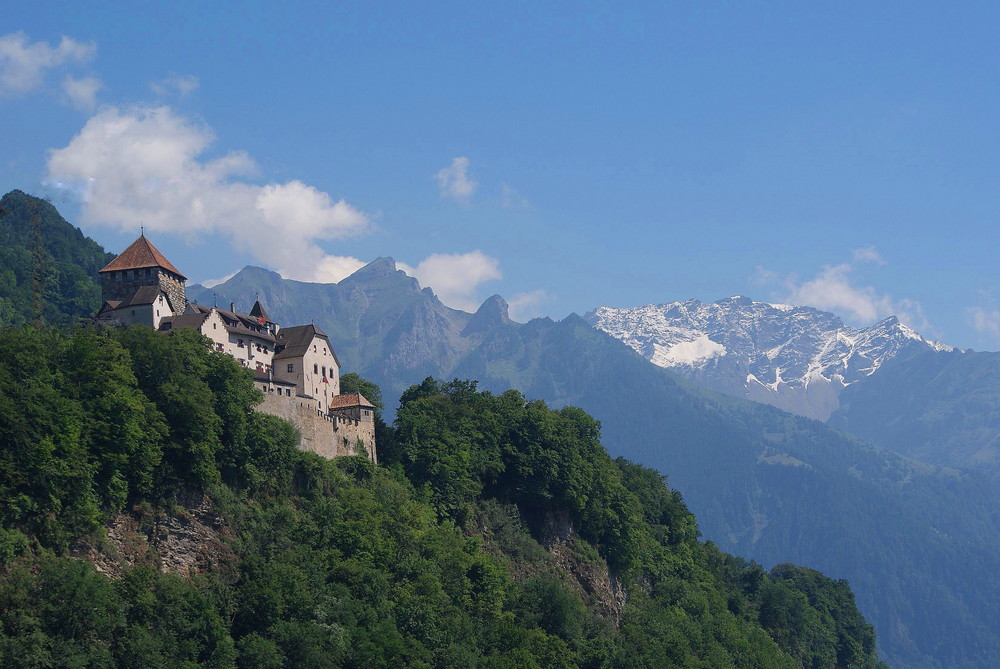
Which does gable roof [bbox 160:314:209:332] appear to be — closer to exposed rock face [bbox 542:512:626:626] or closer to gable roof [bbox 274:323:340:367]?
gable roof [bbox 274:323:340:367]

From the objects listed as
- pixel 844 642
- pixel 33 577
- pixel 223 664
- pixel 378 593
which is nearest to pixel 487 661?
pixel 378 593

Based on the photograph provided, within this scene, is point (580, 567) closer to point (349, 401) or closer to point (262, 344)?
point (349, 401)

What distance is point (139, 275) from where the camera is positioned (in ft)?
344

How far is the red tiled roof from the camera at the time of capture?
10338cm

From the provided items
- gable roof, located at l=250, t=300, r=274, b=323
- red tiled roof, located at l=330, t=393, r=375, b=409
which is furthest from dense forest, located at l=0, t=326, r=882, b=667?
gable roof, located at l=250, t=300, r=274, b=323

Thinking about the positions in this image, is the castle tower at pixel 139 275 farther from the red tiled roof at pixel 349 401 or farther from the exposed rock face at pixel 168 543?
the exposed rock face at pixel 168 543

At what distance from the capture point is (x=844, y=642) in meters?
174

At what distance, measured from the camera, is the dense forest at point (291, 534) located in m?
69.7

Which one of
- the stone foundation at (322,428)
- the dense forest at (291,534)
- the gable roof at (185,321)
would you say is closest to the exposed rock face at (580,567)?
the dense forest at (291,534)

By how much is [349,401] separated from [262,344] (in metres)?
8.97

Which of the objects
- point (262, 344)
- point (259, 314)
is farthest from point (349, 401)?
point (259, 314)

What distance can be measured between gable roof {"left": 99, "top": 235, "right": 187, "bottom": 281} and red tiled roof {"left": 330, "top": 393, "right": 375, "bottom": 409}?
17.9m

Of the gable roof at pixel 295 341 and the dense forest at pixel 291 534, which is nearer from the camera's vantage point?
the dense forest at pixel 291 534

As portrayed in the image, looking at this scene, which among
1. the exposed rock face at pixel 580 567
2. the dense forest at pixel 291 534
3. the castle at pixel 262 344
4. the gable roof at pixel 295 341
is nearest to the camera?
the dense forest at pixel 291 534
